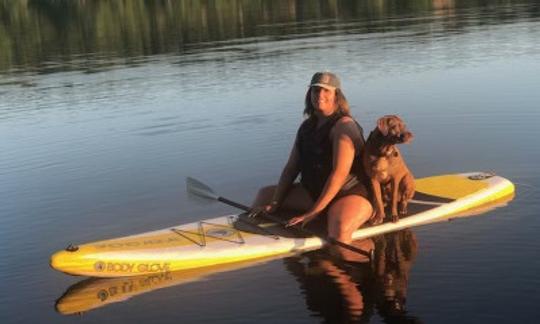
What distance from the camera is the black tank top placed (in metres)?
8.88

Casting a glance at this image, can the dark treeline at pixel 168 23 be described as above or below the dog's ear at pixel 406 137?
above

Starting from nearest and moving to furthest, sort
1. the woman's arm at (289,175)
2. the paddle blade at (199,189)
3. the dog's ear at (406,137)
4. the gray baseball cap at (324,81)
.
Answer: the dog's ear at (406,137), the gray baseball cap at (324,81), the woman's arm at (289,175), the paddle blade at (199,189)

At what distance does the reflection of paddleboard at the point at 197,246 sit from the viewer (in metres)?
8.74

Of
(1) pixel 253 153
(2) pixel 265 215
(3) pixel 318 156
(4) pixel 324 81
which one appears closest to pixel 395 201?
(3) pixel 318 156

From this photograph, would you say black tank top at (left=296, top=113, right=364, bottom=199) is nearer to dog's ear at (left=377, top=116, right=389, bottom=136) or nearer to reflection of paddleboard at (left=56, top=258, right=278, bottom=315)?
dog's ear at (left=377, top=116, right=389, bottom=136)

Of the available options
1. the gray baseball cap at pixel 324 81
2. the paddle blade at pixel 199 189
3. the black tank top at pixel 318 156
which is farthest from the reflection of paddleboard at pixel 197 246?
the gray baseball cap at pixel 324 81

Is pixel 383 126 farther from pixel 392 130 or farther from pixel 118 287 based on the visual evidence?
pixel 118 287

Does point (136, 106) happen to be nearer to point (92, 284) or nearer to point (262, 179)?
point (262, 179)

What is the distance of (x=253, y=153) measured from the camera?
15.9 meters

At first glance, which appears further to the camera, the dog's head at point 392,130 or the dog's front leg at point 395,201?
the dog's front leg at point 395,201

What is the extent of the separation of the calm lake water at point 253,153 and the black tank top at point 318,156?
38.7 inches

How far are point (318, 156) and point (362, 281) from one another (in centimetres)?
168

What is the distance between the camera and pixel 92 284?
9.02 meters

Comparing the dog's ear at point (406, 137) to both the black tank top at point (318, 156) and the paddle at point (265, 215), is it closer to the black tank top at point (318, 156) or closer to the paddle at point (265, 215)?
the black tank top at point (318, 156)
